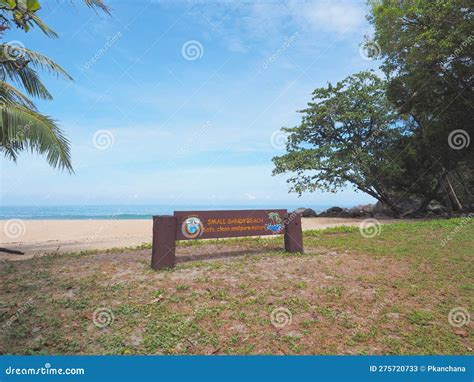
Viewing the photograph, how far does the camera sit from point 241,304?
516 cm

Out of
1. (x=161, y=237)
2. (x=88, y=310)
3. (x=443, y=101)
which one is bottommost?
(x=88, y=310)

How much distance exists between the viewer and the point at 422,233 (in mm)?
11797

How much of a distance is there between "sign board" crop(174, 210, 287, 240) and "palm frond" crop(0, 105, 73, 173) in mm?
4093

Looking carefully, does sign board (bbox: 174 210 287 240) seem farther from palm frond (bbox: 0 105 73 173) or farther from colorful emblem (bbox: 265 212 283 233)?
palm frond (bbox: 0 105 73 173)

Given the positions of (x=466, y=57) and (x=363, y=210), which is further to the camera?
(x=363, y=210)

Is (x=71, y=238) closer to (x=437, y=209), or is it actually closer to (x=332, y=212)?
(x=332, y=212)

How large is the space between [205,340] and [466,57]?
17.8 m

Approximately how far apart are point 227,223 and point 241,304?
2.97 meters

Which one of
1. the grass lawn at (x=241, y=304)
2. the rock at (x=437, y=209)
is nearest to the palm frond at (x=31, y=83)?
the grass lawn at (x=241, y=304)

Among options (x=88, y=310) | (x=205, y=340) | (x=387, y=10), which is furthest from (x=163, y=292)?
(x=387, y=10)

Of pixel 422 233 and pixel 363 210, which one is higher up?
pixel 363 210

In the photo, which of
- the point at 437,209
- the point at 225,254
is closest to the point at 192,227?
the point at 225,254

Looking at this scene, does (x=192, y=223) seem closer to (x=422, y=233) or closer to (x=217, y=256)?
(x=217, y=256)

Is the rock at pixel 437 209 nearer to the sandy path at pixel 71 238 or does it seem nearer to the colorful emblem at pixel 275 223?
the sandy path at pixel 71 238
